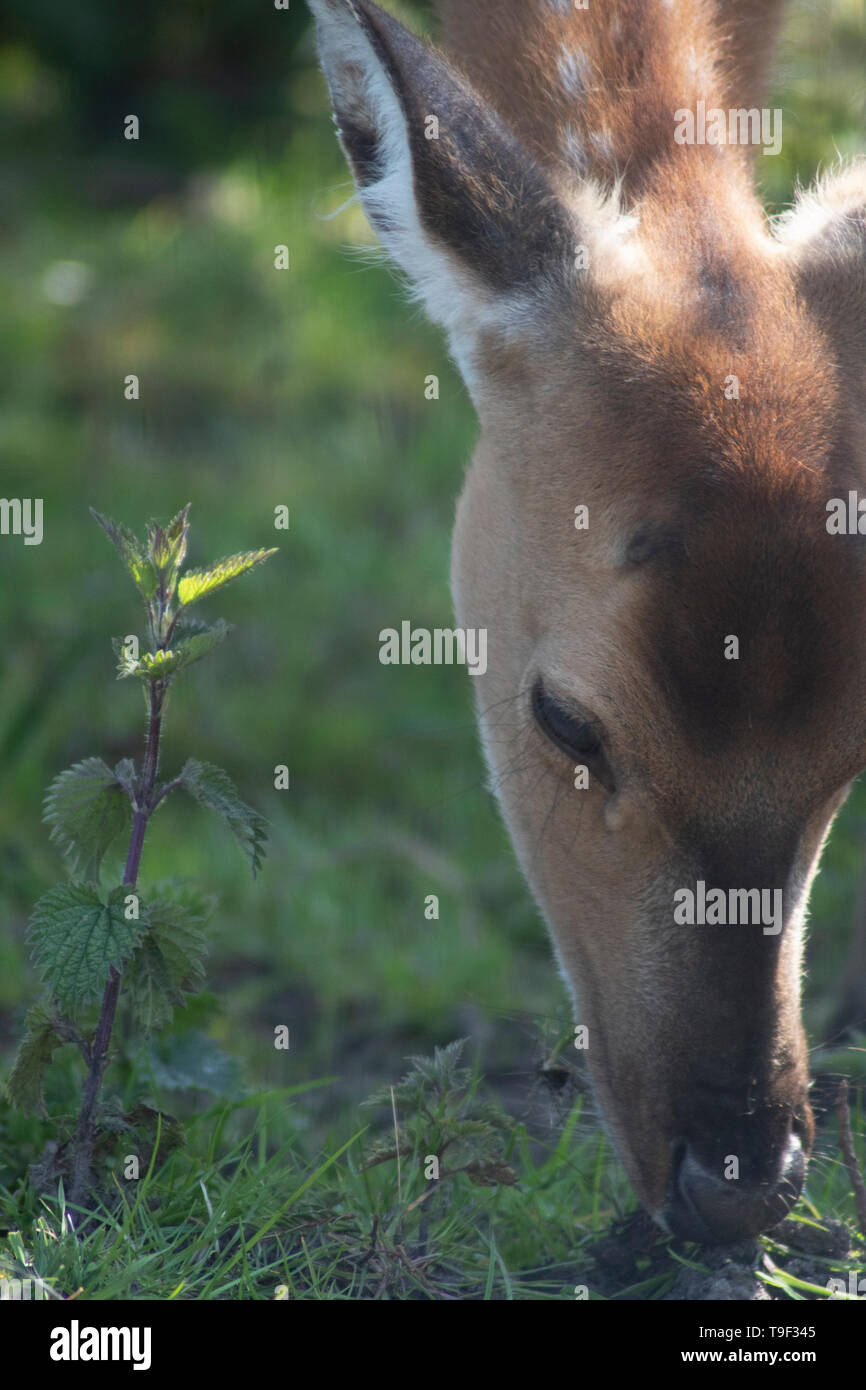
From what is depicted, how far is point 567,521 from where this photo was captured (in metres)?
3.79

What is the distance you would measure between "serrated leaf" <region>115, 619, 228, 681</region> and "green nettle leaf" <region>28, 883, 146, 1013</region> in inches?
18.1

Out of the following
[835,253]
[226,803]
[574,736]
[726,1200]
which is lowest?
[726,1200]

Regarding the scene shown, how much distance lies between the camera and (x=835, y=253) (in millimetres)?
4047

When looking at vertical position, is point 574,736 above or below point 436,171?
below

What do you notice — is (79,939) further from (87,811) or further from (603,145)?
(603,145)

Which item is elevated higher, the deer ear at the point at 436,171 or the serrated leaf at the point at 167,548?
the deer ear at the point at 436,171

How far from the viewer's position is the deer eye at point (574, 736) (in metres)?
3.65

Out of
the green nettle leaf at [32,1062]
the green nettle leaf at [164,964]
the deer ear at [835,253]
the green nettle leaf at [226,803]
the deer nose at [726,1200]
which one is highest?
the deer ear at [835,253]

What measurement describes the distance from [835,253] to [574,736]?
140 cm

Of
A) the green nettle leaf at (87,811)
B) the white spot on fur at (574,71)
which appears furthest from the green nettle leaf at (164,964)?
the white spot on fur at (574,71)

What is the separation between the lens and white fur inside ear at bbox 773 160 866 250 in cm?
415

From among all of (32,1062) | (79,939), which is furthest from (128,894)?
(32,1062)

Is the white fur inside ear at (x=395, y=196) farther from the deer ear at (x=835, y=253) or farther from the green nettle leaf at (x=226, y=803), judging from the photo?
the green nettle leaf at (x=226, y=803)

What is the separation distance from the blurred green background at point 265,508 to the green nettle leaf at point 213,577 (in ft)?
3.75
